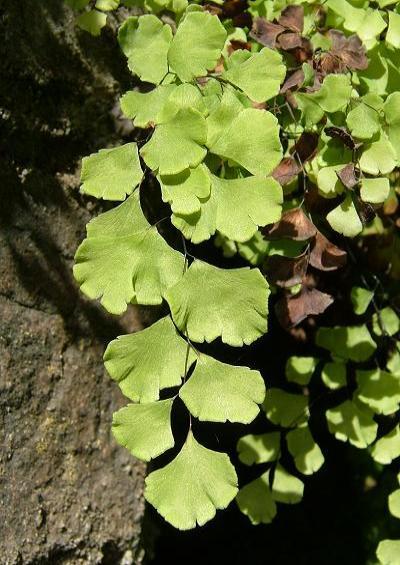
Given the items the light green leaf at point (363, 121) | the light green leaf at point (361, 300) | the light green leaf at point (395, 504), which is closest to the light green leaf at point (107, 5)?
the light green leaf at point (363, 121)

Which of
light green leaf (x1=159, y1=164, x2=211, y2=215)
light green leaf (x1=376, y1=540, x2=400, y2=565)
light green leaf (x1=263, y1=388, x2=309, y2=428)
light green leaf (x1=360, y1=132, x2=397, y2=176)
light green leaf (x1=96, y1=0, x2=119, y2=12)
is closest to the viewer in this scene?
light green leaf (x1=159, y1=164, x2=211, y2=215)

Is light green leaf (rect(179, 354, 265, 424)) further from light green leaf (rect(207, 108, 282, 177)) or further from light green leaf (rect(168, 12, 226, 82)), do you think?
light green leaf (rect(168, 12, 226, 82))

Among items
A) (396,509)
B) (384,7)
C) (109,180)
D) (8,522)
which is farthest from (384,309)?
(8,522)

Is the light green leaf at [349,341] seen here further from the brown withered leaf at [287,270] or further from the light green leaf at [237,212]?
the light green leaf at [237,212]

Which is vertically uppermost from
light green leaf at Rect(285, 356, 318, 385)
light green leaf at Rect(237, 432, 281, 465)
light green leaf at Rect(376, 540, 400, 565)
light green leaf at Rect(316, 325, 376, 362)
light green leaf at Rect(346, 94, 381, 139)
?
light green leaf at Rect(346, 94, 381, 139)

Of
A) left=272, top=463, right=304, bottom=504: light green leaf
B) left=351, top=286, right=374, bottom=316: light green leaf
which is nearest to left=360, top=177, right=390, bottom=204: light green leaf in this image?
left=351, top=286, right=374, bottom=316: light green leaf

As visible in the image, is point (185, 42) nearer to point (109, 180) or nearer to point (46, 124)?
point (109, 180)

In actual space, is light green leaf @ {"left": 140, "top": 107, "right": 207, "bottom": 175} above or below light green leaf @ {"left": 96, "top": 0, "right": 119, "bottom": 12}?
below
